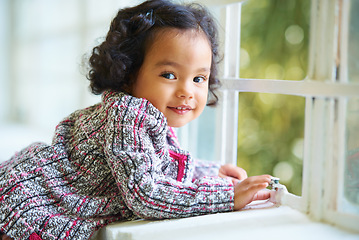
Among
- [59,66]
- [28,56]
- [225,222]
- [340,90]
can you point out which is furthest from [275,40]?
[28,56]

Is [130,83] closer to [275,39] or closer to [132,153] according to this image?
[132,153]

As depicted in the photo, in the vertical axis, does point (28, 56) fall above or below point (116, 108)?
above

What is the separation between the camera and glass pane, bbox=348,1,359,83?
0.82 metres

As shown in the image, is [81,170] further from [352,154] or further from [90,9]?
[90,9]

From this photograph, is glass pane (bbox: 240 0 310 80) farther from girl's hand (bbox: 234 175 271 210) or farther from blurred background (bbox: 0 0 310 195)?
girl's hand (bbox: 234 175 271 210)

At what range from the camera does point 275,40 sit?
118 cm

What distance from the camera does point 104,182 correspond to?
106 centimetres

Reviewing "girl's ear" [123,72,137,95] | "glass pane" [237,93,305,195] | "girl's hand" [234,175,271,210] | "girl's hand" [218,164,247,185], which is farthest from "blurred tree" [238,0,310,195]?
"girl's ear" [123,72,137,95]

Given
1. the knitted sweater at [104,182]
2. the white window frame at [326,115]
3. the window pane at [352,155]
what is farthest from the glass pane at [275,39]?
the knitted sweater at [104,182]

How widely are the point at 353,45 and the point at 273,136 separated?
18.8 inches

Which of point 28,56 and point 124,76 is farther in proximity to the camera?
point 28,56

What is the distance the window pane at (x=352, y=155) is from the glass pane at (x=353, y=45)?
0.16ft

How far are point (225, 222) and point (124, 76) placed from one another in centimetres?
47

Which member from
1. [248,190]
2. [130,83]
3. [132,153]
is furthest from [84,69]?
[248,190]
